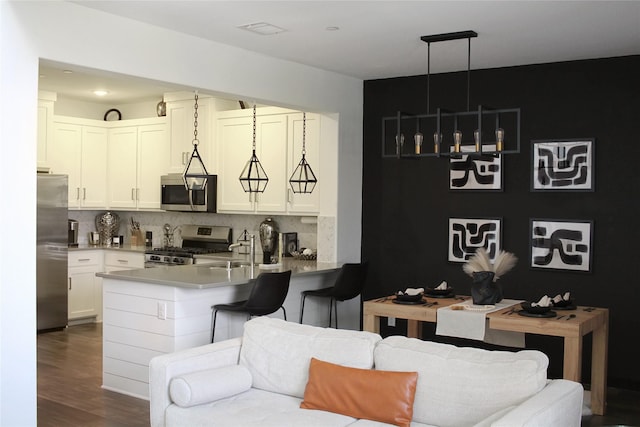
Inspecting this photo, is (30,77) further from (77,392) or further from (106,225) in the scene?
(106,225)

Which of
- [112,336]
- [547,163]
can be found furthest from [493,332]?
[112,336]

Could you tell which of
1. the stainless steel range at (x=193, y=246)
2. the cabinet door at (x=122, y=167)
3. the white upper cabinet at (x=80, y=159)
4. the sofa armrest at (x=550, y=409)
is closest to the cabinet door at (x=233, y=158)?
the stainless steel range at (x=193, y=246)

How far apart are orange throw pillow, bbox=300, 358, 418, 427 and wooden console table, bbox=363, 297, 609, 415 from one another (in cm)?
158

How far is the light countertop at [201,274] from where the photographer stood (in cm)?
514

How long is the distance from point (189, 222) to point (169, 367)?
5070 millimetres

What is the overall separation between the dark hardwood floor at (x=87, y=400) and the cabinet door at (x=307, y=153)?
242 centimetres

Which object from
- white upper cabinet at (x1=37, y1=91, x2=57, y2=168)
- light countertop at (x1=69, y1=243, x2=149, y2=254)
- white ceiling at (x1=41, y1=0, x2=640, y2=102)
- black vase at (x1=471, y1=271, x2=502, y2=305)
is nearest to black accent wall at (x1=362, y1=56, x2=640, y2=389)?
white ceiling at (x1=41, y1=0, x2=640, y2=102)

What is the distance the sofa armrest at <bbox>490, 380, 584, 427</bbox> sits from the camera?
2.79 meters

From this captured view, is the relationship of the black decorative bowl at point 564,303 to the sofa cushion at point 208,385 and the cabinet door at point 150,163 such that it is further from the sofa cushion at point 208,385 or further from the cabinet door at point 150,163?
the cabinet door at point 150,163

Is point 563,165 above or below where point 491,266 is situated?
above

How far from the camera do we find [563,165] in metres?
5.89

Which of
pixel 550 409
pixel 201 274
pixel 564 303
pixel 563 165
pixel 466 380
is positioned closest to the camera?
pixel 550 409

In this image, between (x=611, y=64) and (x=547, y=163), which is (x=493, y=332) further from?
(x=611, y=64)

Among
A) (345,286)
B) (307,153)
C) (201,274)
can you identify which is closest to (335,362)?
(201,274)
